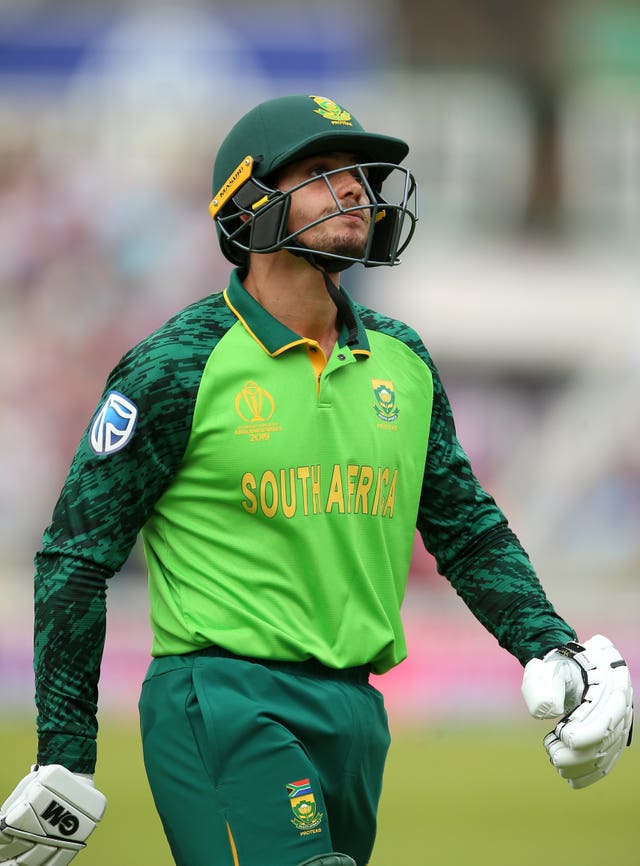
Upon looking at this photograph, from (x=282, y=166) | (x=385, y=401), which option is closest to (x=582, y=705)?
(x=385, y=401)

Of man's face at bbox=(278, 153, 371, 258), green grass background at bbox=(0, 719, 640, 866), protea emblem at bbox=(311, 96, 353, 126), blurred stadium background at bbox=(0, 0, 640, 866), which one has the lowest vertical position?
green grass background at bbox=(0, 719, 640, 866)

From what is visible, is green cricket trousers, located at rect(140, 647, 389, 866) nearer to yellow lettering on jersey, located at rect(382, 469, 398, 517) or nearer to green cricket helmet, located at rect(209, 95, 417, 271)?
yellow lettering on jersey, located at rect(382, 469, 398, 517)

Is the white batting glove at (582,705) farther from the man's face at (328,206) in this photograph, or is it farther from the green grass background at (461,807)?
the green grass background at (461,807)

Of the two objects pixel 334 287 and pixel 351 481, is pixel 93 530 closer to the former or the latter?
pixel 351 481

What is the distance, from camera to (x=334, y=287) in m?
3.15

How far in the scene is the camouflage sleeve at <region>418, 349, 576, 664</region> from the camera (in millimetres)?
3137

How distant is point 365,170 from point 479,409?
514 inches

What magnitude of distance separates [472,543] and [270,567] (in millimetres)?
496

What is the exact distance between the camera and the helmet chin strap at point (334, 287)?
10.2 feet

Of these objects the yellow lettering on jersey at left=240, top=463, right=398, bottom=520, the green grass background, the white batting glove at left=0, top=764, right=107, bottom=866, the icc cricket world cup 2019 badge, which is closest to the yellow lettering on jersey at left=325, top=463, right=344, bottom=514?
the yellow lettering on jersey at left=240, top=463, right=398, bottom=520

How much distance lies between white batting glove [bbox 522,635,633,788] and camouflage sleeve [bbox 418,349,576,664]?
206mm

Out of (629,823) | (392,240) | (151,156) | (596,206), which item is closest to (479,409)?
(596,206)

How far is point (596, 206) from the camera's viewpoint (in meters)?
17.1

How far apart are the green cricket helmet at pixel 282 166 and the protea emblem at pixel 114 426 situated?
1.39 ft
